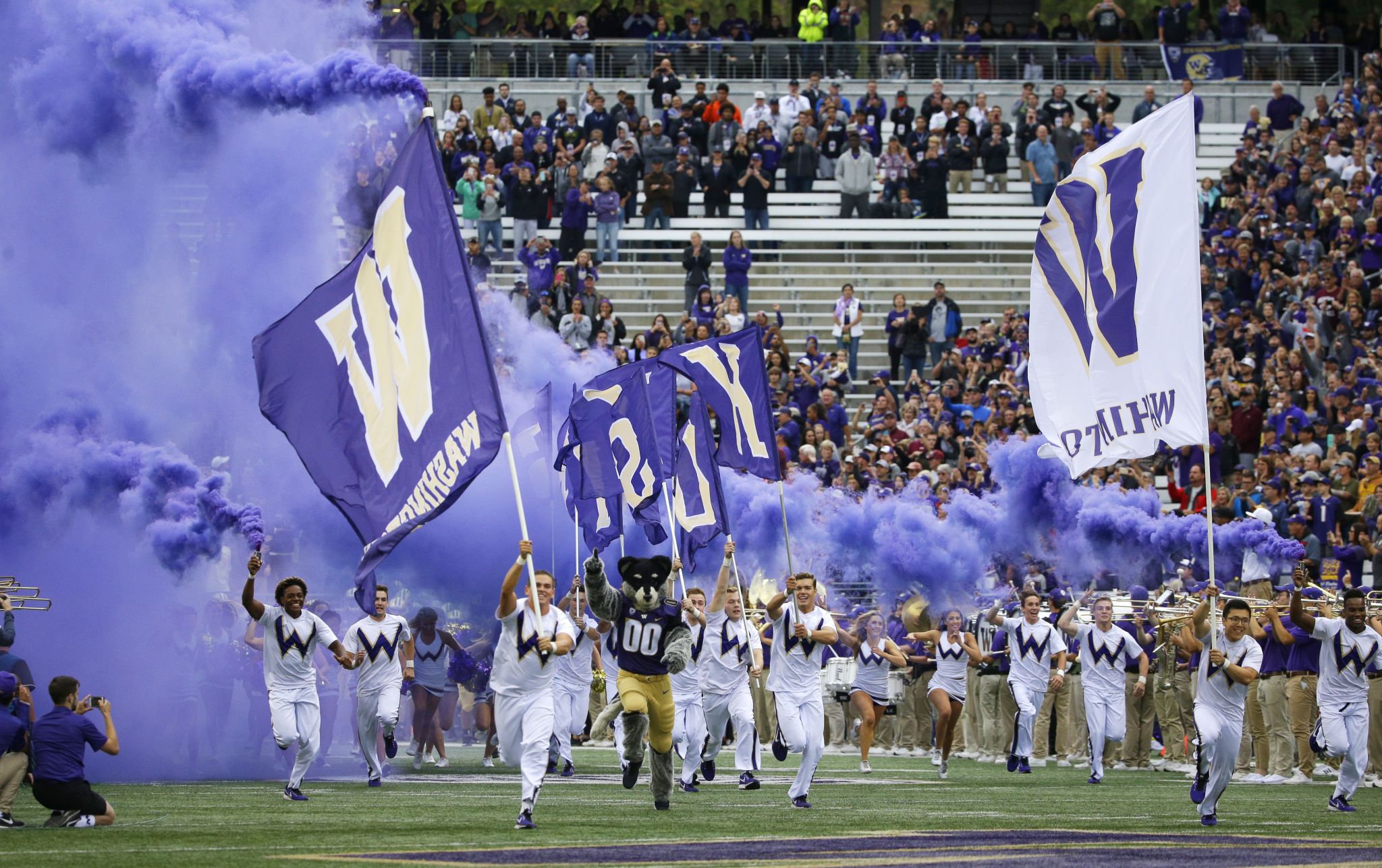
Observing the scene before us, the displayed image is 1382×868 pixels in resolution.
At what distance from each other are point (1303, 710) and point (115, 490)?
37.6ft

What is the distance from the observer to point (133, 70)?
73.7 feet

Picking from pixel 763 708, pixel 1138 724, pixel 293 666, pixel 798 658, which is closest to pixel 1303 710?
pixel 1138 724

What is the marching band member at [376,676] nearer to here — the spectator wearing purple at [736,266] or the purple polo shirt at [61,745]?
the purple polo shirt at [61,745]

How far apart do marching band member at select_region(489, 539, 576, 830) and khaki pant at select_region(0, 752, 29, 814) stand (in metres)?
3.15

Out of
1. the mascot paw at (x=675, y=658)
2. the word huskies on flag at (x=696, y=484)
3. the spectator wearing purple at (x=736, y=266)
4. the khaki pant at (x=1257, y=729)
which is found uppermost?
the spectator wearing purple at (x=736, y=266)

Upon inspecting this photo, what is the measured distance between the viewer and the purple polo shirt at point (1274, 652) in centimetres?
1942

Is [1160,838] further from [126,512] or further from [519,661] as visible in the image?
[126,512]

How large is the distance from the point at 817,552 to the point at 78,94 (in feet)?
33.8

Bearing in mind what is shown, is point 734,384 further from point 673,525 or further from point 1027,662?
point 1027,662

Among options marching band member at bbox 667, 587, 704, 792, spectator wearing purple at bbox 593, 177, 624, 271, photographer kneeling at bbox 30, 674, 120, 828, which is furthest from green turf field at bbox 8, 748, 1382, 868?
spectator wearing purple at bbox 593, 177, 624, 271

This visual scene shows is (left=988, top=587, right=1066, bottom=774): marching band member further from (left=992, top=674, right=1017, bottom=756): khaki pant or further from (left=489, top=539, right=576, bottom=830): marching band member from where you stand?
(left=489, top=539, right=576, bottom=830): marching band member

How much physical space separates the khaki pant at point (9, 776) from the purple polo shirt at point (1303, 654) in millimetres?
10954

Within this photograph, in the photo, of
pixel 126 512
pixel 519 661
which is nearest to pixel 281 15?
pixel 126 512

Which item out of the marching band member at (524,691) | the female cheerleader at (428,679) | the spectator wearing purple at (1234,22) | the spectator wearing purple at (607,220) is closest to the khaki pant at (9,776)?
the marching band member at (524,691)
